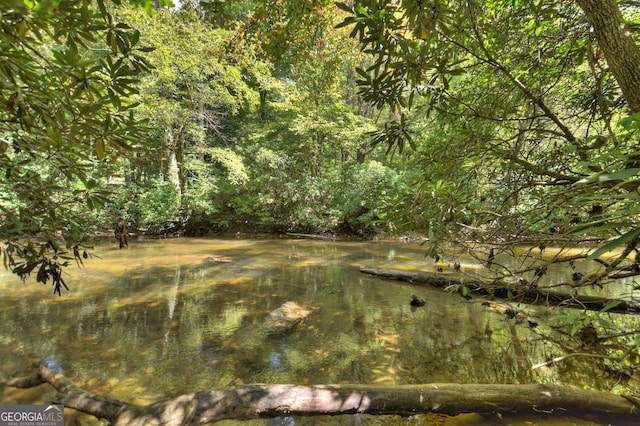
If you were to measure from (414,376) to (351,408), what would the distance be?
3.72 ft

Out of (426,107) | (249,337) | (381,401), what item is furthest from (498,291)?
(249,337)

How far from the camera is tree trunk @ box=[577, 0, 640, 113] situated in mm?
1514

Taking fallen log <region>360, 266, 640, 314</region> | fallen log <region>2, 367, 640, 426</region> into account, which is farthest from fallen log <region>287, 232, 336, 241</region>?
fallen log <region>2, 367, 640, 426</region>

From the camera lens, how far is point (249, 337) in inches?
174

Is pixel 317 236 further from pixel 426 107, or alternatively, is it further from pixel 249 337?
pixel 426 107

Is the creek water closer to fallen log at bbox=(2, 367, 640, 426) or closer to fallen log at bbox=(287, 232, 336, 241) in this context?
fallen log at bbox=(2, 367, 640, 426)

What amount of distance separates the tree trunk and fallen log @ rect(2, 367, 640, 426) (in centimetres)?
234

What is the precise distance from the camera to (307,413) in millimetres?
2545

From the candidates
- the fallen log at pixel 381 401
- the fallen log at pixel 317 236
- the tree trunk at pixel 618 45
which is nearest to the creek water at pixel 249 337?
the fallen log at pixel 381 401

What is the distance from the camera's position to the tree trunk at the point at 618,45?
151 cm

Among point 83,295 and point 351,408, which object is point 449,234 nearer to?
point 351,408

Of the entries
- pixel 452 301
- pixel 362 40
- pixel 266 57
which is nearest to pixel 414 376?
pixel 452 301

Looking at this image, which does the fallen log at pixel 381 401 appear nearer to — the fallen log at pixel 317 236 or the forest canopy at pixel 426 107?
the forest canopy at pixel 426 107

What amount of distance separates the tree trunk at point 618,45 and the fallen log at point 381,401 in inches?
92.3
